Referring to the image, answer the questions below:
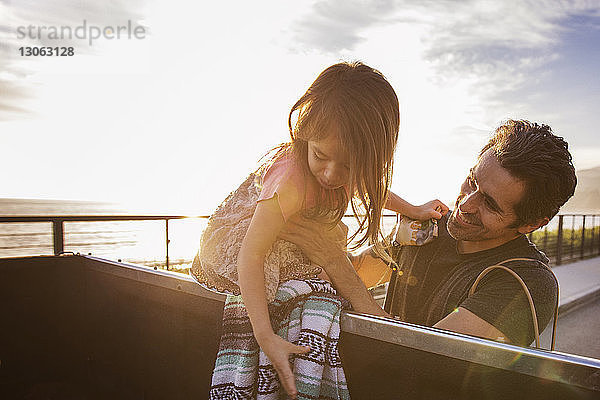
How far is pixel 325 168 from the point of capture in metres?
1.21

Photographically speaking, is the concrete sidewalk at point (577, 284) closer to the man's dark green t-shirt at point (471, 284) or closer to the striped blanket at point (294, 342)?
the man's dark green t-shirt at point (471, 284)

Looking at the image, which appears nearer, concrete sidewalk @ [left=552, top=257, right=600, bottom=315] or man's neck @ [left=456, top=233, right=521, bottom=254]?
man's neck @ [left=456, top=233, right=521, bottom=254]

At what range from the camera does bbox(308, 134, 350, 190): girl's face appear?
121 cm

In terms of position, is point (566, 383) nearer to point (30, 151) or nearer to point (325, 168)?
point (325, 168)

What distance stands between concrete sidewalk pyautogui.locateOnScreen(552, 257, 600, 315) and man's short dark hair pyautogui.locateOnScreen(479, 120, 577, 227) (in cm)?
430

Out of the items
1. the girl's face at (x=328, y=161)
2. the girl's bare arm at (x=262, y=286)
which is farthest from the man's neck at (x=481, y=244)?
the girl's bare arm at (x=262, y=286)

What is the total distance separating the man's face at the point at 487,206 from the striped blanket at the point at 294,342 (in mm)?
583

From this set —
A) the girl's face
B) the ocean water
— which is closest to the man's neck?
the girl's face

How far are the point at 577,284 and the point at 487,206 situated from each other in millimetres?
6007

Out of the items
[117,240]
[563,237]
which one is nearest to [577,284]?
[563,237]

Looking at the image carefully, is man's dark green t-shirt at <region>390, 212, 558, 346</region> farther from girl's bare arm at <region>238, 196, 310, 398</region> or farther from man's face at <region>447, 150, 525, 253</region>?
girl's bare arm at <region>238, 196, 310, 398</region>

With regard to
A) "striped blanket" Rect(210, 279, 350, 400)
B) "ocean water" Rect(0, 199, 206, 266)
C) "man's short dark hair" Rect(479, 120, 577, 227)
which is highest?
"man's short dark hair" Rect(479, 120, 577, 227)

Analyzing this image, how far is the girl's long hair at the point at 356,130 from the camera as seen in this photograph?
1254mm

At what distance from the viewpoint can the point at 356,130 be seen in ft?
4.12
